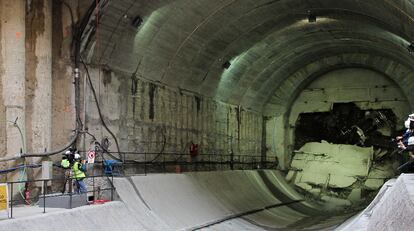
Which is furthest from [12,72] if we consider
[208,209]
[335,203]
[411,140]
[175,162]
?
[335,203]

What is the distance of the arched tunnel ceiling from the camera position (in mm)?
16344

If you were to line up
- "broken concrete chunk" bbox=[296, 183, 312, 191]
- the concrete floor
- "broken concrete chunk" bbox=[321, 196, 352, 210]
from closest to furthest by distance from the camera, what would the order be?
the concrete floor < "broken concrete chunk" bbox=[321, 196, 352, 210] < "broken concrete chunk" bbox=[296, 183, 312, 191]

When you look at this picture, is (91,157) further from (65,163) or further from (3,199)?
(3,199)

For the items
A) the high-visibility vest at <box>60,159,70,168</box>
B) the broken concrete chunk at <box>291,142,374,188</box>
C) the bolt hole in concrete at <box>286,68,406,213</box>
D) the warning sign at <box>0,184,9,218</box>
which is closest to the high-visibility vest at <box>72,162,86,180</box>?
the high-visibility vest at <box>60,159,70,168</box>

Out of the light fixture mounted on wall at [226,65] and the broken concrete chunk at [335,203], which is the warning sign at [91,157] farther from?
the broken concrete chunk at [335,203]

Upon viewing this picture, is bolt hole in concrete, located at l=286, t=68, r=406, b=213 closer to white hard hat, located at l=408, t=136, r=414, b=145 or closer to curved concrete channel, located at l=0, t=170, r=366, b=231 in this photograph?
curved concrete channel, located at l=0, t=170, r=366, b=231

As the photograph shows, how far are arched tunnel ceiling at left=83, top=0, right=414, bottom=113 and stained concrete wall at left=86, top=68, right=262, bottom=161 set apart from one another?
49 cm

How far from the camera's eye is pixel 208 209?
59.5ft

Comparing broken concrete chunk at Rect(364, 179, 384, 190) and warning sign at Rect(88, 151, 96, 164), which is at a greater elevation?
warning sign at Rect(88, 151, 96, 164)

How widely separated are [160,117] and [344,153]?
1427cm

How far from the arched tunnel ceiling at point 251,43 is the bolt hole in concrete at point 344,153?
7.11ft

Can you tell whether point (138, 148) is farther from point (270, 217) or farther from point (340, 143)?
point (340, 143)

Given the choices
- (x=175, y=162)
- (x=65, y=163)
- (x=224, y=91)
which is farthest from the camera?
(x=224, y=91)

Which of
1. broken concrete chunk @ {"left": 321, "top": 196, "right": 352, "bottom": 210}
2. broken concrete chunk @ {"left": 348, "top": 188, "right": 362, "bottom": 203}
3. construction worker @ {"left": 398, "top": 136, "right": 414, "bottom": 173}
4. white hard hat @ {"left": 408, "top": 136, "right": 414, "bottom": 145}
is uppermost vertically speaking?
white hard hat @ {"left": 408, "top": 136, "right": 414, "bottom": 145}
